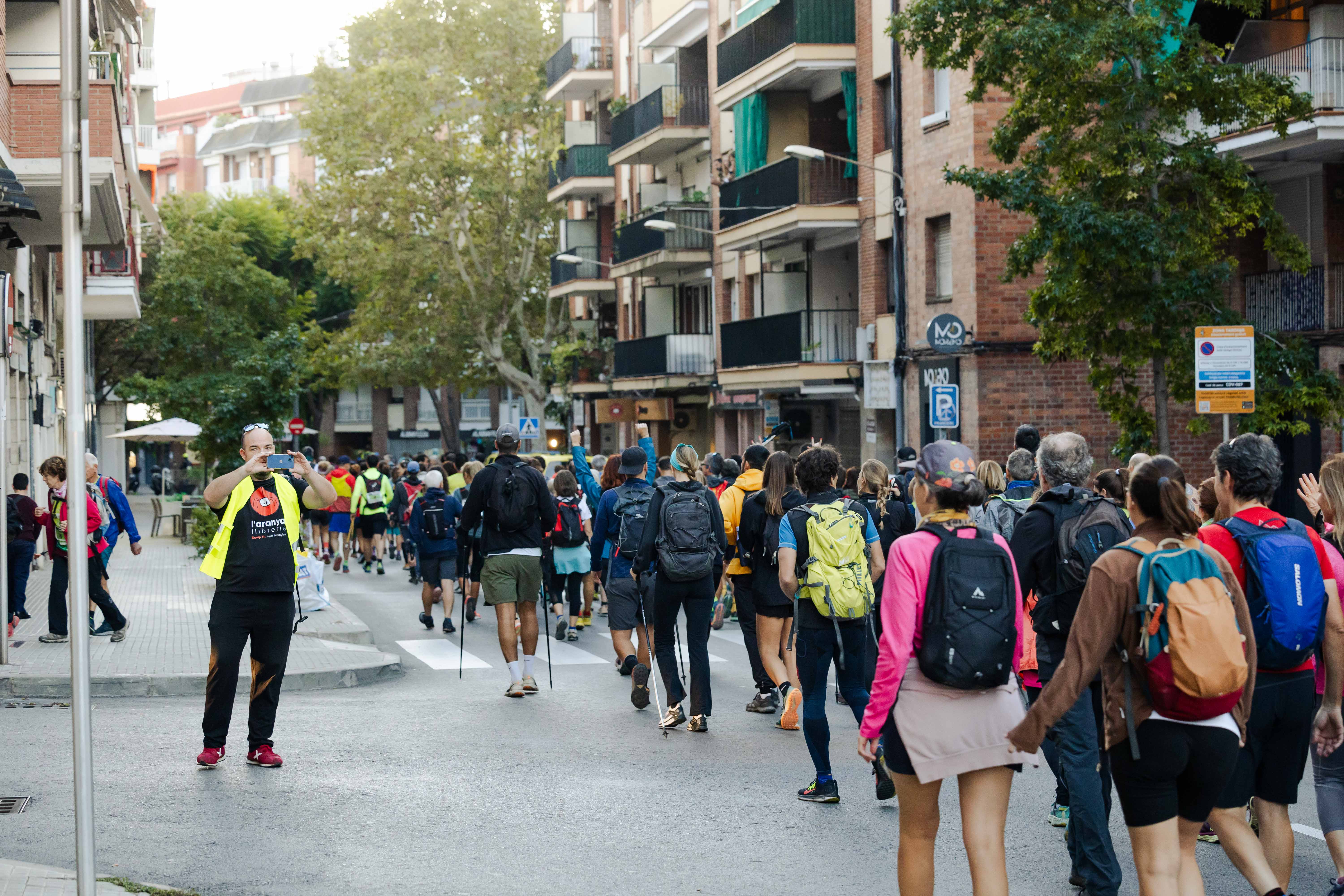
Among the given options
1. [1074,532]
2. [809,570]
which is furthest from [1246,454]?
[809,570]

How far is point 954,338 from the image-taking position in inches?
968

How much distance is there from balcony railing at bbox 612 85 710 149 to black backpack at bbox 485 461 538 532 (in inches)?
1105

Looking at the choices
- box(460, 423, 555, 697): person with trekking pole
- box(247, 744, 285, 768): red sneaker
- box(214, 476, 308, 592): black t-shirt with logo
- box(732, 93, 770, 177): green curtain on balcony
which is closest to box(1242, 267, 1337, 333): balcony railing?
box(460, 423, 555, 697): person with trekking pole

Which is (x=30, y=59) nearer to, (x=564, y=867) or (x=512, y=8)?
(x=564, y=867)

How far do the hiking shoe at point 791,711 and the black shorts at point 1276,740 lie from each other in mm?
4421

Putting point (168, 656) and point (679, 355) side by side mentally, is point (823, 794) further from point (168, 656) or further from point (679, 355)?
point (679, 355)

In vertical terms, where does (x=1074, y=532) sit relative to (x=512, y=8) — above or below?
below

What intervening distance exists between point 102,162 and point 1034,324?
10282 millimetres

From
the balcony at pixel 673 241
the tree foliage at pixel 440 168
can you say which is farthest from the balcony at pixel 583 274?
the balcony at pixel 673 241

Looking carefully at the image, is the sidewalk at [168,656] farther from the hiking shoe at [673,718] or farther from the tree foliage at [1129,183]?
the tree foliage at [1129,183]

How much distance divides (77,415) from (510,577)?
6466mm

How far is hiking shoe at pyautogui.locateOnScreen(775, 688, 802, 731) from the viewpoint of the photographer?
10.1 meters

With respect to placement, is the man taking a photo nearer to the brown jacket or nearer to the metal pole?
the metal pole

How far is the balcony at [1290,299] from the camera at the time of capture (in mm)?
20734
